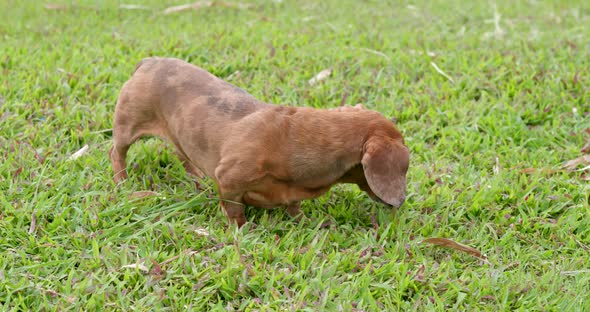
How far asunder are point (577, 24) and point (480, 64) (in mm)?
2107

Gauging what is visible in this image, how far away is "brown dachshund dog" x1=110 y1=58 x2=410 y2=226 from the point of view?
3.63 metres

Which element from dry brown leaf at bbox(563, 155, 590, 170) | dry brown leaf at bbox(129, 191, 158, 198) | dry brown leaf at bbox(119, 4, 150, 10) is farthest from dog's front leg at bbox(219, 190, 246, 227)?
dry brown leaf at bbox(119, 4, 150, 10)

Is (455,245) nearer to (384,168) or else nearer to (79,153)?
(384,168)

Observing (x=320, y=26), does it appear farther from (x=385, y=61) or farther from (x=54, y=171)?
(x=54, y=171)

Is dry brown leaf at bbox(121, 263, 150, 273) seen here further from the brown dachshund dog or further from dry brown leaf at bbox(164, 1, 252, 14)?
dry brown leaf at bbox(164, 1, 252, 14)

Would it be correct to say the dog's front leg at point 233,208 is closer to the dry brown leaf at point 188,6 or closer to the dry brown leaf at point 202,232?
the dry brown leaf at point 202,232

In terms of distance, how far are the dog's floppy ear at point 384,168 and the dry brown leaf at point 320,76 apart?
2.31 metres

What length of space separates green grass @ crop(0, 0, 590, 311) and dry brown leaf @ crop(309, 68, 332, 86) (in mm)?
59

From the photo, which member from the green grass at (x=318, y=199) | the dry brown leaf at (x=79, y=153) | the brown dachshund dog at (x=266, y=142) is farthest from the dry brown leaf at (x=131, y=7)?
the brown dachshund dog at (x=266, y=142)

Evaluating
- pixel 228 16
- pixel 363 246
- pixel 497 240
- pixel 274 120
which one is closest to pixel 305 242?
pixel 363 246

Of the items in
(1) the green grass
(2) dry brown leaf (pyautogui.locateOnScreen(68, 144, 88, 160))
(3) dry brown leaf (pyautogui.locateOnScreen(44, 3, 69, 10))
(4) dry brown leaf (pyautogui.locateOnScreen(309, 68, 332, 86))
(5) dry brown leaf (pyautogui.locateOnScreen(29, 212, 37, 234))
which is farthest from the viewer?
(3) dry brown leaf (pyautogui.locateOnScreen(44, 3, 69, 10))

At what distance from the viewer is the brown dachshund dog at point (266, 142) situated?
11.9 ft

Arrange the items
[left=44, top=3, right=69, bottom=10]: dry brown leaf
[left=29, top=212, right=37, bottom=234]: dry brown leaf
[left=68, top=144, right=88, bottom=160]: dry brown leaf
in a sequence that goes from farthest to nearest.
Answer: [left=44, top=3, right=69, bottom=10]: dry brown leaf < [left=68, top=144, right=88, bottom=160]: dry brown leaf < [left=29, top=212, right=37, bottom=234]: dry brown leaf

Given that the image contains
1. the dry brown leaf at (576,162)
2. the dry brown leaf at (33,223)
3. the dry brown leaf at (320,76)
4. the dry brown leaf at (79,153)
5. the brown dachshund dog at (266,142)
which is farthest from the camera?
the dry brown leaf at (320,76)
